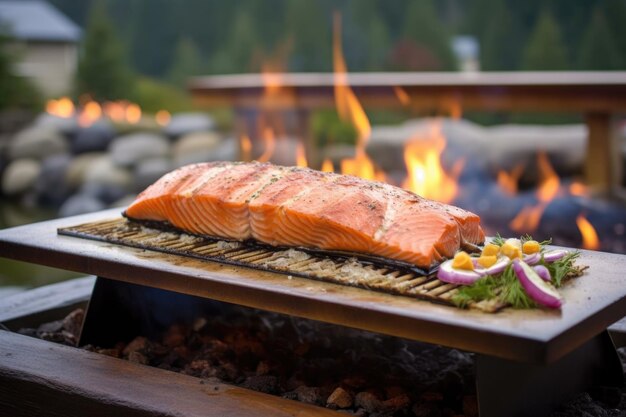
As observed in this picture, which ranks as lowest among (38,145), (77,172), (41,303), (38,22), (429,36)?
(77,172)

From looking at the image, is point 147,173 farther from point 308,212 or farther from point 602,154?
point 308,212

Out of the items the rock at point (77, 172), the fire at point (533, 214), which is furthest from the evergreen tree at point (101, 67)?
the fire at point (533, 214)

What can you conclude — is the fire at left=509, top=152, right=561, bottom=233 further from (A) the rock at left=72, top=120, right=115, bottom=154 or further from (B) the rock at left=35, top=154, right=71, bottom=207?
(A) the rock at left=72, top=120, right=115, bottom=154

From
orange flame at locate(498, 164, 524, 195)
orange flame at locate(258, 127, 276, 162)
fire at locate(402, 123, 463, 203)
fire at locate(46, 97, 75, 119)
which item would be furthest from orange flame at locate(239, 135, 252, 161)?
fire at locate(46, 97, 75, 119)

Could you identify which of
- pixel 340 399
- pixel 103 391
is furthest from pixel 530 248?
pixel 103 391

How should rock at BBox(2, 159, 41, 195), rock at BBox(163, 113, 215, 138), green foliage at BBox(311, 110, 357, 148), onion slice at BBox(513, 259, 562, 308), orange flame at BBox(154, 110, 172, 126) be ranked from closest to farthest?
onion slice at BBox(513, 259, 562, 308)
rock at BBox(2, 159, 41, 195)
rock at BBox(163, 113, 215, 138)
green foliage at BBox(311, 110, 357, 148)
orange flame at BBox(154, 110, 172, 126)
